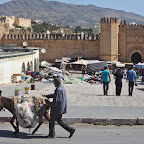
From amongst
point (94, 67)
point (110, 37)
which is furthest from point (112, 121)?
point (110, 37)

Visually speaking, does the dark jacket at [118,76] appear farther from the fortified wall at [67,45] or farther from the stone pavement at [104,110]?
the fortified wall at [67,45]

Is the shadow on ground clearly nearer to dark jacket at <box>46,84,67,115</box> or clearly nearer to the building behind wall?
dark jacket at <box>46,84,67,115</box>

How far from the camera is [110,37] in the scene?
3797 centimetres

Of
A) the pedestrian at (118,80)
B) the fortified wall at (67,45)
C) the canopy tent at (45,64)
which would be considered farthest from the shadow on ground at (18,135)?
the fortified wall at (67,45)

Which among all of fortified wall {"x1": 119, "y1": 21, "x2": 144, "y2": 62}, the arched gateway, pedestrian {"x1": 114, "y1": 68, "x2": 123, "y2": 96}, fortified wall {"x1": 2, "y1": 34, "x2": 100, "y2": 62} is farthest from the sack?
the arched gateway

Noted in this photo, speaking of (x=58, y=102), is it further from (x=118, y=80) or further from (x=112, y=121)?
(x=118, y=80)

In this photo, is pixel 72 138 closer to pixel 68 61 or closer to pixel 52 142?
pixel 52 142

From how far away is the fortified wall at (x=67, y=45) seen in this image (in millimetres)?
40219

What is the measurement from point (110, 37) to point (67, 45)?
544 cm

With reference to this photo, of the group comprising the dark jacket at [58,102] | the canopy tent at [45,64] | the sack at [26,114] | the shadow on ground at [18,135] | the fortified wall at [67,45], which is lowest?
the canopy tent at [45,64]

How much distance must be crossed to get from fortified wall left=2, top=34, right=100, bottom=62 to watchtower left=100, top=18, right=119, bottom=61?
68.4 inches

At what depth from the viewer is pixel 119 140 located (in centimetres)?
679

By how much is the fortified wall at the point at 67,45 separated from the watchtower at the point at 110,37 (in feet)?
5.70

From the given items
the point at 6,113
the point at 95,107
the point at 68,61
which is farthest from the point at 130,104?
the point at 68,61
